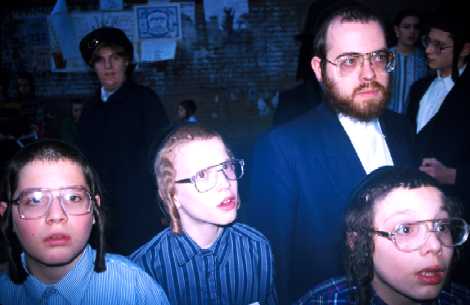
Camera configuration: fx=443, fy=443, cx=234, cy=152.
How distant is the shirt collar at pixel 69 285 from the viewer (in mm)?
1544

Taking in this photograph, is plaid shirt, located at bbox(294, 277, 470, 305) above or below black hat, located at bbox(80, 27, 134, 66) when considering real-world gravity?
below

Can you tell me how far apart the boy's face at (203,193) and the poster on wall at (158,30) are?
6.08 metres

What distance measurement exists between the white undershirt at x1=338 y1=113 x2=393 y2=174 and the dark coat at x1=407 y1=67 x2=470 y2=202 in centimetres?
60

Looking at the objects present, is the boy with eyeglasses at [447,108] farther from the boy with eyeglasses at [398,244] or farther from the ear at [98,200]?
the ear at [98,200]

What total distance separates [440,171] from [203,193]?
129 centimetres

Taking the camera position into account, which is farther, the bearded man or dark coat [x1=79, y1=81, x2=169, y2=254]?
dark coat [x1=79, y1=81, x2=169, y2=254]

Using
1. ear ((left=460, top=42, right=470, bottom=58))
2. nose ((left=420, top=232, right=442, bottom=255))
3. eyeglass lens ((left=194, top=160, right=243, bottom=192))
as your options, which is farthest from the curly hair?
ear ((left=460, top=42, right=470, bottom=58))

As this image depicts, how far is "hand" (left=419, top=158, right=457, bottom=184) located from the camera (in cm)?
224

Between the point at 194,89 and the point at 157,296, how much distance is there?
632 cm

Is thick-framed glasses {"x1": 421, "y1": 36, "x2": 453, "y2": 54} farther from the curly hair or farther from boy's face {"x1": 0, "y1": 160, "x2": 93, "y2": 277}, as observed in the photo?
boy's face {"x1": 0, "y1": 160, "x2": 93, "y2": 277}

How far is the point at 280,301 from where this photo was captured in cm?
181

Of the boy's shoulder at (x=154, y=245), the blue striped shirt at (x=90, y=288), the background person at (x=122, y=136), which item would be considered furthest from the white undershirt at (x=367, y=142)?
the background person at (x=122, y=136)

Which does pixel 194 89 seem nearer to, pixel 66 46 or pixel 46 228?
pixel 66 46

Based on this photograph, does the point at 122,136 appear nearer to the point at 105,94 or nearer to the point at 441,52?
the point at 105,94
